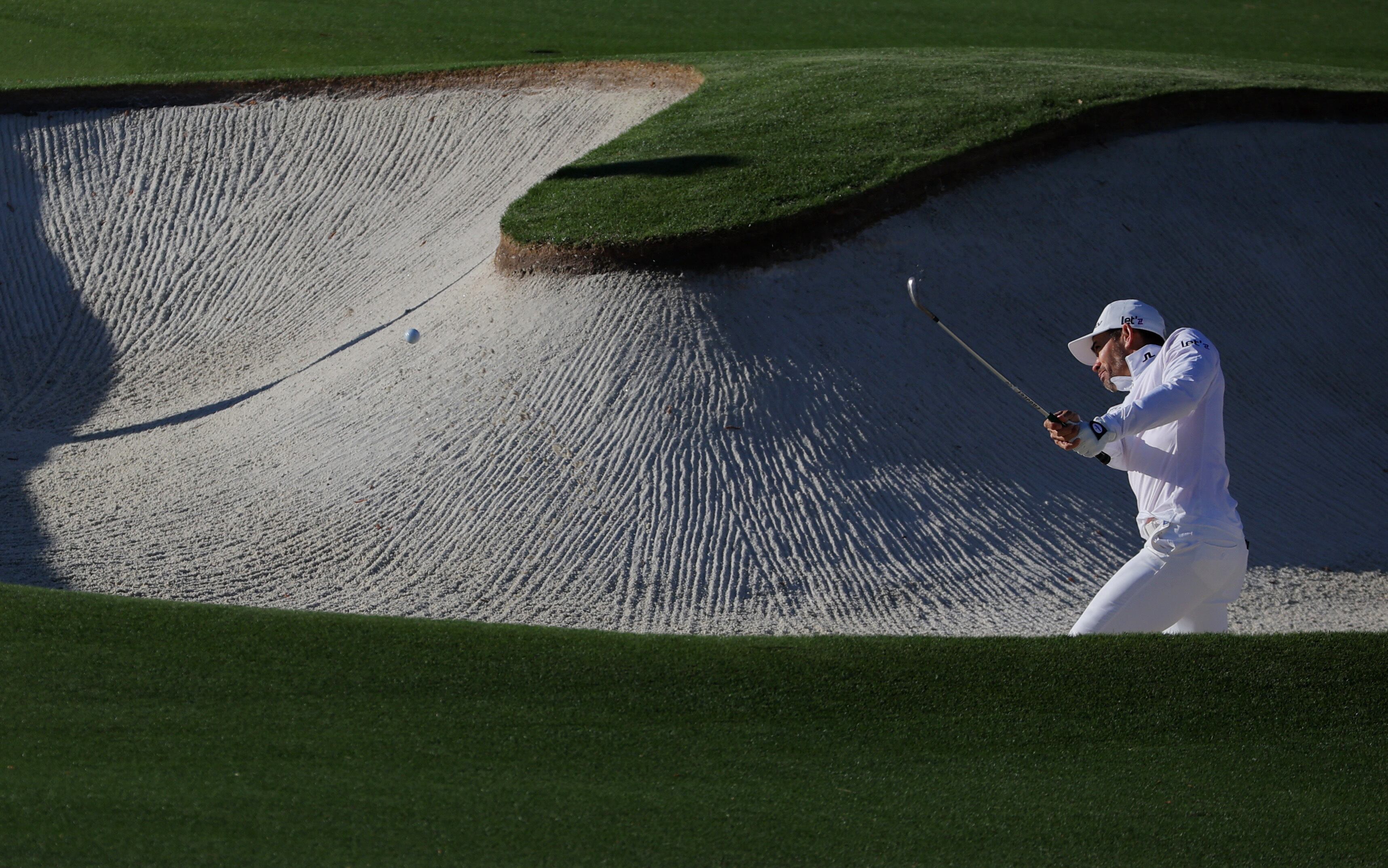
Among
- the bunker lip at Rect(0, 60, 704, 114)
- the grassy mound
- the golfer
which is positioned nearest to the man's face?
the golfer

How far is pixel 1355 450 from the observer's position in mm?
11406

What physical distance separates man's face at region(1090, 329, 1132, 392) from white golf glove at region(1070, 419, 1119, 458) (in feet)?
3.44

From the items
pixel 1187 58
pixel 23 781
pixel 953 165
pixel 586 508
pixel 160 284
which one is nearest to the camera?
pixel 23 781

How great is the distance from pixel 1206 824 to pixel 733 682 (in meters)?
2.11

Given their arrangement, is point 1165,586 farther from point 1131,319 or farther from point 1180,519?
point 1131,319

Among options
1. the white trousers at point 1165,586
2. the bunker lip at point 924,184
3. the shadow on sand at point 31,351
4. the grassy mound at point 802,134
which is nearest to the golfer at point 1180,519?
the white trousers at point 1165,586

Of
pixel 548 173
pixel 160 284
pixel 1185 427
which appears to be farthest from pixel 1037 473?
pixel 160 284

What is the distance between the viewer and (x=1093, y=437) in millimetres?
5715

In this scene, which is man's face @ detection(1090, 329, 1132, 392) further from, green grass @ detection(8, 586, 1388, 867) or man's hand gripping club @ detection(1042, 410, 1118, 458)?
green grass @ detection(8, 586, 1388, 867)

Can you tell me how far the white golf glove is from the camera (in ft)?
18.7

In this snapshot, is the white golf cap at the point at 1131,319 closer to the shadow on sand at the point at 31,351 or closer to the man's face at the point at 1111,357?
the man's face at the point at 1111,357

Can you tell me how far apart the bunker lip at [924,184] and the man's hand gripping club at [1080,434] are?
17.5 ft

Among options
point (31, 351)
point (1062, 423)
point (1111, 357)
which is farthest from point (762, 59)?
point (1062, 423)

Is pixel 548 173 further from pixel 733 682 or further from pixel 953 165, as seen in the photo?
pixel 733 682
